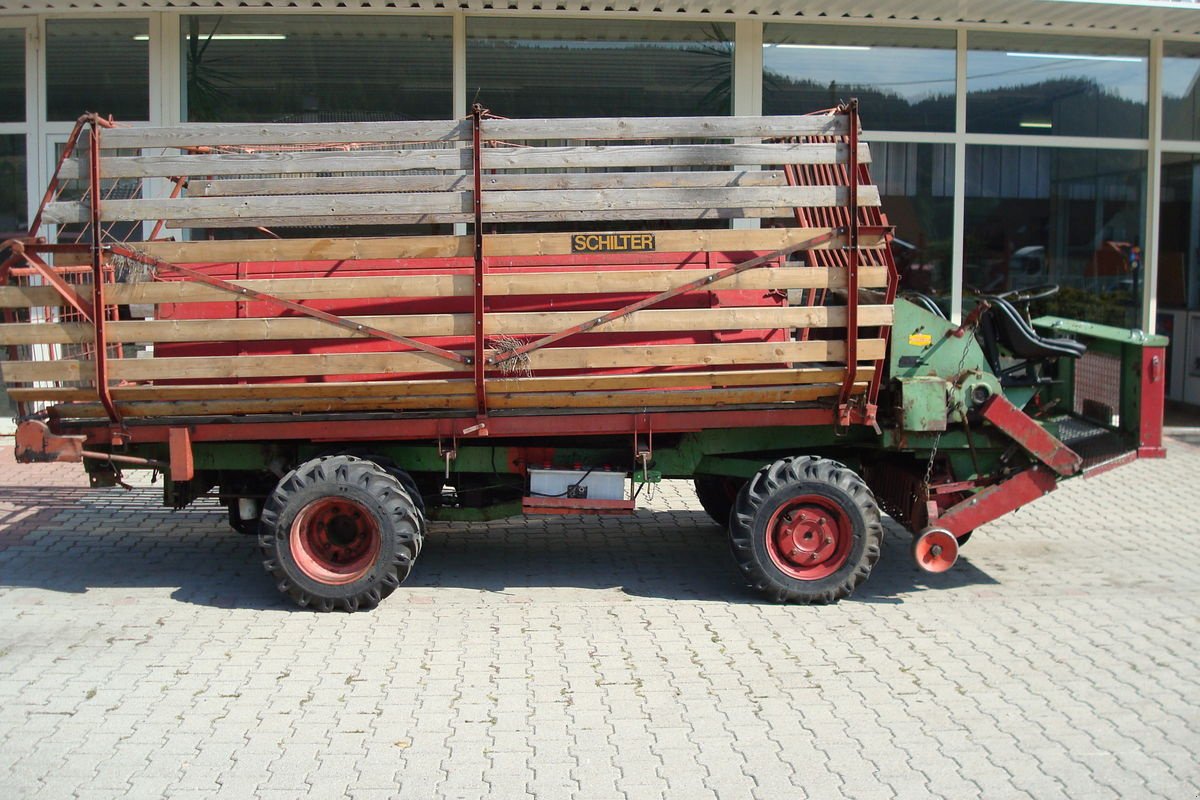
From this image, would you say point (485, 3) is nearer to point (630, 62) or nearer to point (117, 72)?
point (630, 62)

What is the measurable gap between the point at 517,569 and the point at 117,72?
7.27m

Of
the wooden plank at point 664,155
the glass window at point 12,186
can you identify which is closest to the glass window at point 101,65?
the glass window at point 12,186

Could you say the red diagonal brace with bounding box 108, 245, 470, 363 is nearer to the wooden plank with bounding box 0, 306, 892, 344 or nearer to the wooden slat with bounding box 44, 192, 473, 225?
the wooden plank with bounding box 0, 306, 892, 344

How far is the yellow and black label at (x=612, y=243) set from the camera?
252 inches

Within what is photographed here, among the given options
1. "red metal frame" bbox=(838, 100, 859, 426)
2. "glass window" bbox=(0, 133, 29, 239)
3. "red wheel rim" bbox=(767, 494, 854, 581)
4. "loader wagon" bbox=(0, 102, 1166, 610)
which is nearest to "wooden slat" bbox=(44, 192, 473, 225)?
"loader wagon" bbox=(0, 102, 1166, 610)

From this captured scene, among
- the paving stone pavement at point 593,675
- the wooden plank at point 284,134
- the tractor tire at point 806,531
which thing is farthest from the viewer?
the tractor tire at point 806,531

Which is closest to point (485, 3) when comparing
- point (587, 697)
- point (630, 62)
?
point (630, 62)

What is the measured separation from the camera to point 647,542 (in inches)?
324

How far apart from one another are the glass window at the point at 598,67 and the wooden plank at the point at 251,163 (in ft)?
18.5

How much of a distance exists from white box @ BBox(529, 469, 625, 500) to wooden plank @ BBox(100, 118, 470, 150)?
197 cm

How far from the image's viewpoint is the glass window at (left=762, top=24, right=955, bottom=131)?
39.1 feet

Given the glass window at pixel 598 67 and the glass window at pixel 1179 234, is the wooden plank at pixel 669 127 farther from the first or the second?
the glass window at pixel 1179 234

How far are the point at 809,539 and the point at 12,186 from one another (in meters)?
9.24

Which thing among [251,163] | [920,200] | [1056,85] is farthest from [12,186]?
[1056,85]
